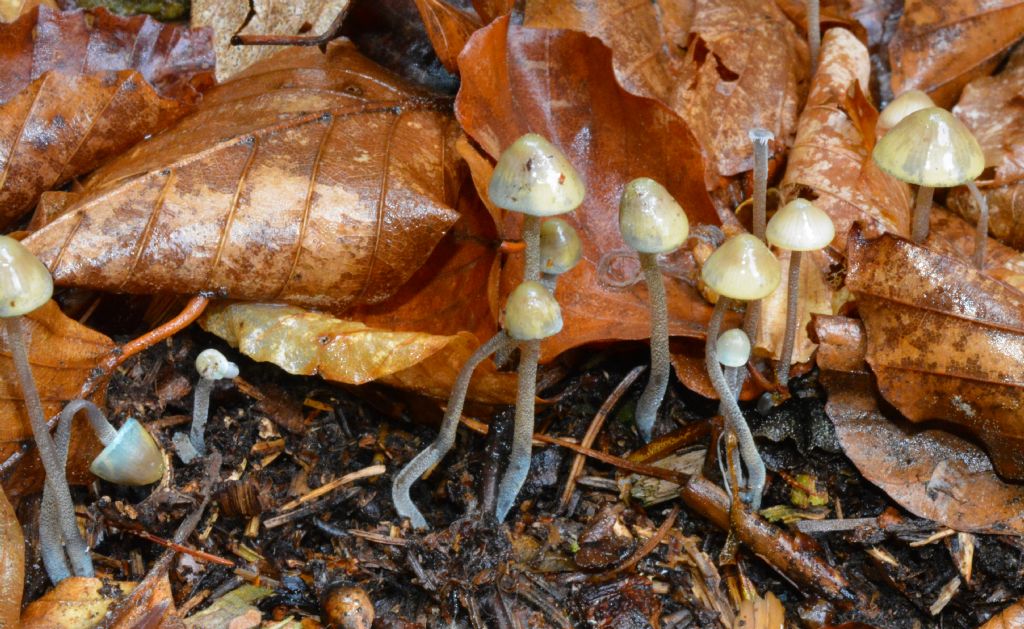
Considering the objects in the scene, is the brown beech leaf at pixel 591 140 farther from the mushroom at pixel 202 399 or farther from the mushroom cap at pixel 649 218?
the mushroom at pixel 202 399

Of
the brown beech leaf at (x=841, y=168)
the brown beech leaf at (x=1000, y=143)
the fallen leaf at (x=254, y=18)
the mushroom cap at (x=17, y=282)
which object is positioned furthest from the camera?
the fallen leaf at (x=254, y=18)

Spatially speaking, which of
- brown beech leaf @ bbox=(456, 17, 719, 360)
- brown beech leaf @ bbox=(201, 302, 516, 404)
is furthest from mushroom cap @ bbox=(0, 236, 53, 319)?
brown beech leaf @ bbox=(456, 17, 719, 360)

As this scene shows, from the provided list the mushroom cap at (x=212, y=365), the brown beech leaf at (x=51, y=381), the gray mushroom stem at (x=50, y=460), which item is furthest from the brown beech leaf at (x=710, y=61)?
the gray mushroom stem at (x=50, y=460)

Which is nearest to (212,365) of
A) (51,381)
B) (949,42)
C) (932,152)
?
(51,381)

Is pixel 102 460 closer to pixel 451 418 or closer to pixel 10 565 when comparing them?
pixel 10 565

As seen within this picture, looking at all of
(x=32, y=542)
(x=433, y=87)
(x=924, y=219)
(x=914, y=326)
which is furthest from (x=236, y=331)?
(x=924, y=219)

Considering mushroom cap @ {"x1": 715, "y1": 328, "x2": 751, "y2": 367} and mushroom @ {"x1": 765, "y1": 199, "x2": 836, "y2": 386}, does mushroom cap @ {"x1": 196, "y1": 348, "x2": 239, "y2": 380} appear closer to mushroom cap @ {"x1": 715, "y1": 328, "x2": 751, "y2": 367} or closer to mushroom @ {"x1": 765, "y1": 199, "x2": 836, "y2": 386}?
mushroom cap @ {"x1": 715, "y1": 328, "x2": 751, "y2": 367}
